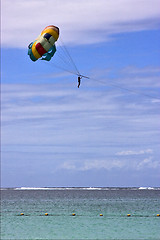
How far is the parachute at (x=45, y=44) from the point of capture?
37500 millimetres

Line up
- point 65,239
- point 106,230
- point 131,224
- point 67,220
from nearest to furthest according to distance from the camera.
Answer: point 65,239, point 106,230, point 131,224, point 67,220

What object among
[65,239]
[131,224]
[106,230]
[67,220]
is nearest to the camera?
[65,239]

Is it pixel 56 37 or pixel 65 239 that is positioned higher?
pixel 56 37

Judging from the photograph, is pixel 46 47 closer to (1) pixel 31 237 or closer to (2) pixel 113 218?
Answer: (1) pixel 31 237

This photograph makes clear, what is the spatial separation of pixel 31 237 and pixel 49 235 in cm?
158

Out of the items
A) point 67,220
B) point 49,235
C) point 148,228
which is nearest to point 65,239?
point 49,235

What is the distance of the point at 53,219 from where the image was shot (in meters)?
46.2

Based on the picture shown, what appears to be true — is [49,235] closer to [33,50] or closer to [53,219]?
[53,219]

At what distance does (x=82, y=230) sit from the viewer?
37312 mm

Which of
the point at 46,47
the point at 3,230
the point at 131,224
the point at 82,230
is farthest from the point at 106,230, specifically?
the point at 46,47

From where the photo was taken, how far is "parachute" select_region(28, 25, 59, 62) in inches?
1476

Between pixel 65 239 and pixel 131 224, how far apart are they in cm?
999

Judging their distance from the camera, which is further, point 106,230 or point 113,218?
point 113,218

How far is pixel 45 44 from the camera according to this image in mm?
37469
